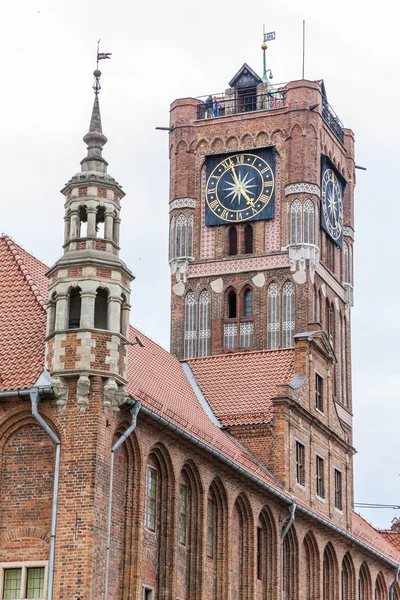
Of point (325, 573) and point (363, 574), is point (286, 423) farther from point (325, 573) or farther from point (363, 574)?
point (363, 574)

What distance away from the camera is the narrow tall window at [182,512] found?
40.4 meters

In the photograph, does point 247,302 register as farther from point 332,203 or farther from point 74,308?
point 74,308

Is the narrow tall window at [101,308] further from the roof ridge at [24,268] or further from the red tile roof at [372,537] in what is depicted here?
the red tile roof at [372,537]

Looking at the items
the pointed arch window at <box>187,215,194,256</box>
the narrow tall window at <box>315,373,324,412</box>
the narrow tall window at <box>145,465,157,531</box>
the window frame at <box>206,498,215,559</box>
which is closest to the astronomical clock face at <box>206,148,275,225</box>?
the pointed arch window at <box>187,215,194,256</box>

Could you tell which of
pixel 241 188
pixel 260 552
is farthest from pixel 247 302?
pixel 260 552

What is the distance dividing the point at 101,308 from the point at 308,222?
50609mm

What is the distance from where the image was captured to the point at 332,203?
90.2m

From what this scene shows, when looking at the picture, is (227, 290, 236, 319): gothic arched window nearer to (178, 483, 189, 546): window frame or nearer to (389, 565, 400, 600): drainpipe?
(389, 565, 400, 600): drainpipe

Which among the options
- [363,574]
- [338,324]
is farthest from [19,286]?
[338,324]

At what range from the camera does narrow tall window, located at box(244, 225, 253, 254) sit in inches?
3406

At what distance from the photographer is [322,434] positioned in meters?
54.7

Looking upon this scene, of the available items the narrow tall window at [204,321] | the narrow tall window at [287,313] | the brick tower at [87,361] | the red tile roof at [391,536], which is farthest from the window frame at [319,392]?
the narrow tall window at [204,321]

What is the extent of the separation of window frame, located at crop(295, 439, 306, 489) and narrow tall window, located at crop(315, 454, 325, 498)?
158 cm

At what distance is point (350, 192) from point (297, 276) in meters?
12.5
